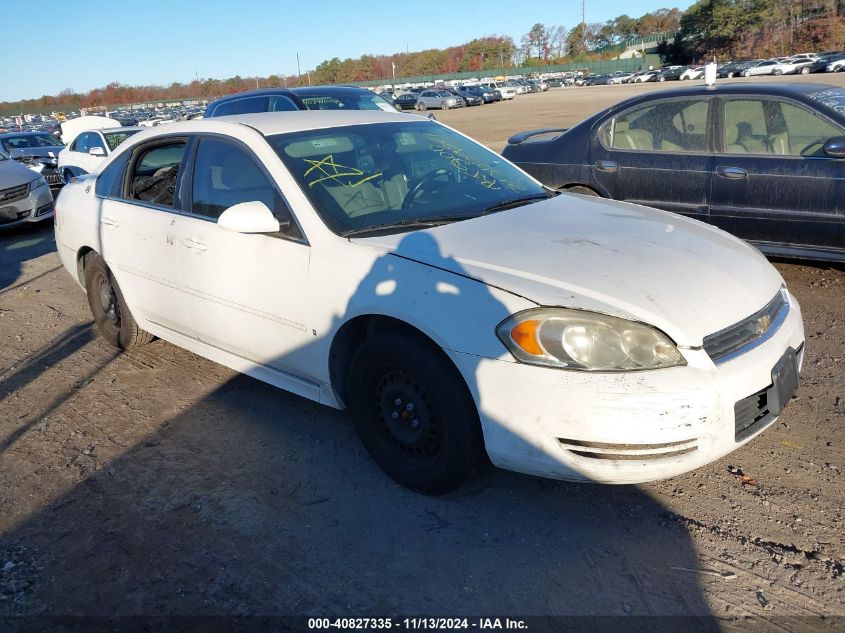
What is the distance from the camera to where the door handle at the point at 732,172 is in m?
5.74

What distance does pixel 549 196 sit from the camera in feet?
13.9

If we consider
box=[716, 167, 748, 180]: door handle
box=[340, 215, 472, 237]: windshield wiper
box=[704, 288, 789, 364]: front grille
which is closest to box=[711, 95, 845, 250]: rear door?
box=[716, 167, 748, 180]: door handle

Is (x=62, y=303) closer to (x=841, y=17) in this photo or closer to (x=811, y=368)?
(x=811, y=368)

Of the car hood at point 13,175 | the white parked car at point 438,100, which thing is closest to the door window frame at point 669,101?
the car hood at point 13,175

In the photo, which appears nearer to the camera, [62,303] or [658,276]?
[658,276]

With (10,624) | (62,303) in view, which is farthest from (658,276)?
(62,303)

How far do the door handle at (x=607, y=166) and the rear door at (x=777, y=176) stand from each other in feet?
2.81

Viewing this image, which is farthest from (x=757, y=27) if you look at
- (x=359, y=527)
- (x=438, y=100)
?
(x=359, y=527)

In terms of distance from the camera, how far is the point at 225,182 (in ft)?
13.3

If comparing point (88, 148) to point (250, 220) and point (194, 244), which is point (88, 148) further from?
Answer: point (250, 220)

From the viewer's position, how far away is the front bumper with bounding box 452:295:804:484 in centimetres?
262

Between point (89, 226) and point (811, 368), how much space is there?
Answer: 4.81m

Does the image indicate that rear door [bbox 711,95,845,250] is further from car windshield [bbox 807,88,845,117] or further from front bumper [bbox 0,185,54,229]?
front bumper [bbox 0,185,54,229]

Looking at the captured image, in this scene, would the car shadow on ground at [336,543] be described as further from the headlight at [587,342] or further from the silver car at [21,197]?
the silver car at [21,197]
